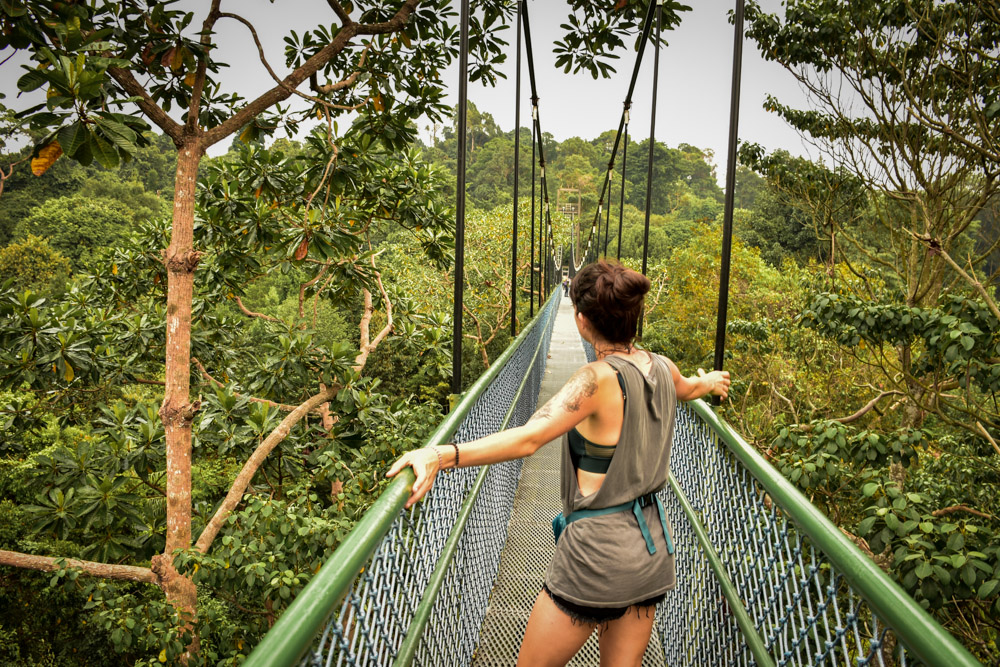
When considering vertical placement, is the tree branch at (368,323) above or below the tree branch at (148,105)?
below

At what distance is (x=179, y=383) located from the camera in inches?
138

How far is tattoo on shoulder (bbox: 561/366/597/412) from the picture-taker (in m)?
0.95

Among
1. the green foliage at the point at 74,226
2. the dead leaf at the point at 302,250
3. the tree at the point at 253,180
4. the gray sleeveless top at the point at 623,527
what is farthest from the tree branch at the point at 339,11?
the green foliage at the point at 74,226

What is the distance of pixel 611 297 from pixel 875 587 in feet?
1.85

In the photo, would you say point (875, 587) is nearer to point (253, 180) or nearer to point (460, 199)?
point (460, 199)

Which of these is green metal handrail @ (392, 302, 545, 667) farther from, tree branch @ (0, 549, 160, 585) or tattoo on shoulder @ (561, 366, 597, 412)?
tree branch @ (0, 549, 160, 585)

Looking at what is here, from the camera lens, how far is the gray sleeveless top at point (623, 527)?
991 millimetres

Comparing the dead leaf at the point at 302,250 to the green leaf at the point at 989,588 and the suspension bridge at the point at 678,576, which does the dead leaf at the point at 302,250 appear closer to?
the suspension bridge at the point at 678,576

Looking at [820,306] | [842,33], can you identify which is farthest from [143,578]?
[842,33]

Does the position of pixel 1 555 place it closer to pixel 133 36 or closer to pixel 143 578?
pixel 143 578

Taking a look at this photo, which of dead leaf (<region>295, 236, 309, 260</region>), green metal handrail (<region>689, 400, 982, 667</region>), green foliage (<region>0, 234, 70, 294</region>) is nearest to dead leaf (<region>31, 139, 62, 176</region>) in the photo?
dead leaf (<region>295, 236, 309, 260</region>)

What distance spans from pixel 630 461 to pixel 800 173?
305 inches

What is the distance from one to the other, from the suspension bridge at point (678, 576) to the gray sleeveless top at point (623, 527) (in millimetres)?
243

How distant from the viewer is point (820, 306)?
3.50 metres
